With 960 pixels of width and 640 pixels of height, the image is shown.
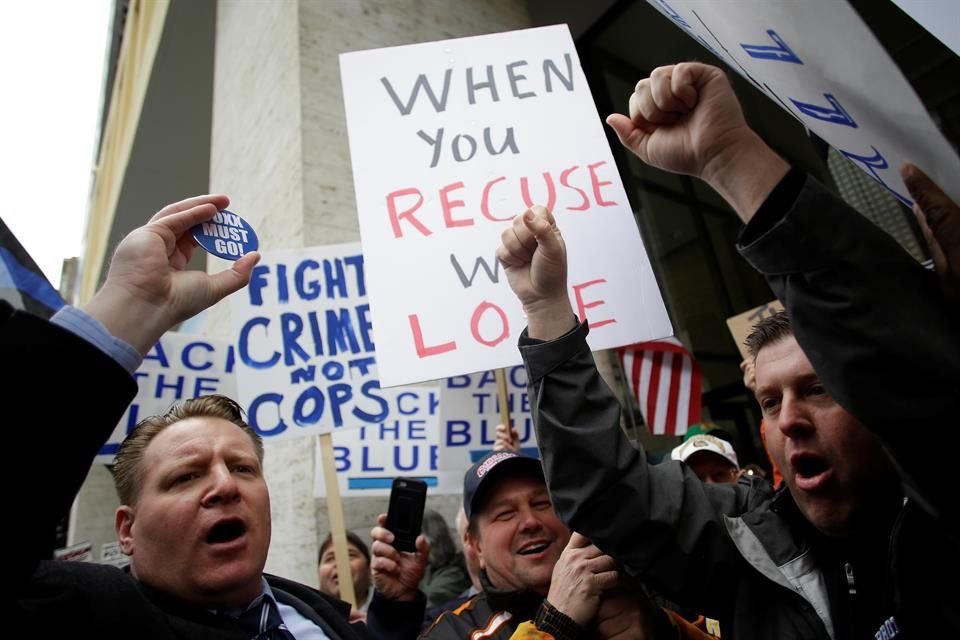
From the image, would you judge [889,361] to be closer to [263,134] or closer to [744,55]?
[744,55]

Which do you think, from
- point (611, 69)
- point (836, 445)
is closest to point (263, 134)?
point (611, 69)

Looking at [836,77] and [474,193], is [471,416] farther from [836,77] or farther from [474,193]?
[836,77]

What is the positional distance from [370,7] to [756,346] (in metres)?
5.15

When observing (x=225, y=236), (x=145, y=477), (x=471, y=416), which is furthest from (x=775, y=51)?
(x=471, y=416)

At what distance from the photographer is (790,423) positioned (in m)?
1.08

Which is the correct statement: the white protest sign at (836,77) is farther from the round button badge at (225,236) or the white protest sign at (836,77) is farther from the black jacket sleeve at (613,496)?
the round button badge at (225,236)

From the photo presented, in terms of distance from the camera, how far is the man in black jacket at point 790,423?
2.56ft

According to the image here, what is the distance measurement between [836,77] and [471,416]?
9.11 feet

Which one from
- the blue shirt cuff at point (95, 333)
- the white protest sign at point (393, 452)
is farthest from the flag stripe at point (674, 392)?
the blue shirt cuff at point (95, 333)

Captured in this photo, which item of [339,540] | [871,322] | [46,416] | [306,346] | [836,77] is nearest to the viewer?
[46,416]

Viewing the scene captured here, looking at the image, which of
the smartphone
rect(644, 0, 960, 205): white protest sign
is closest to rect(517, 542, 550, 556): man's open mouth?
the smartphone

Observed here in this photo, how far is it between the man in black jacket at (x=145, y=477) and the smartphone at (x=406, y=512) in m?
0.31

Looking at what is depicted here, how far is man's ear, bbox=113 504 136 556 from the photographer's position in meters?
1.27

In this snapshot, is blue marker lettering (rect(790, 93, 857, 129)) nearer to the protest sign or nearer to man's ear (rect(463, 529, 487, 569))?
man's ear (rect(463, 529, 487, 569))
